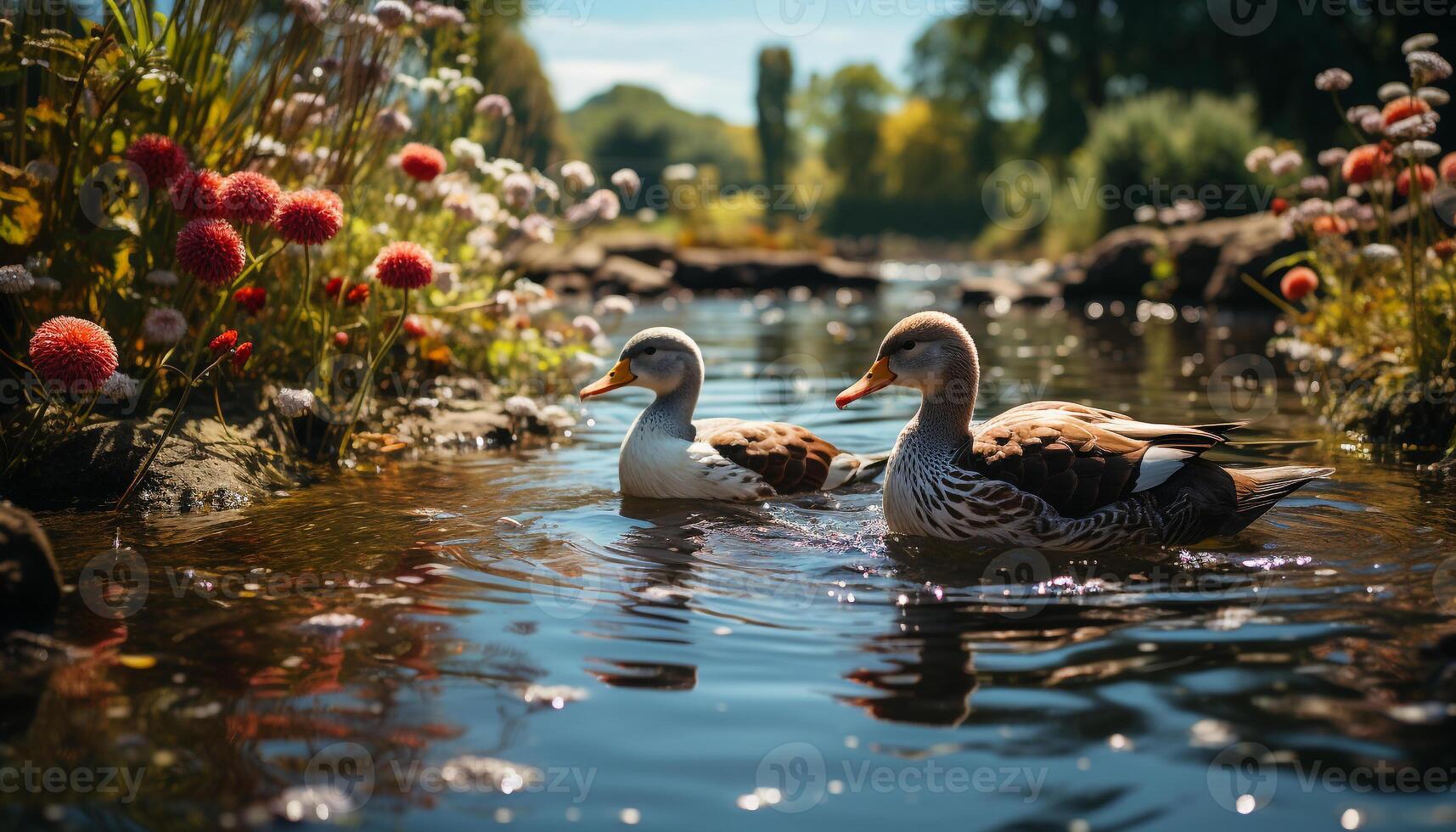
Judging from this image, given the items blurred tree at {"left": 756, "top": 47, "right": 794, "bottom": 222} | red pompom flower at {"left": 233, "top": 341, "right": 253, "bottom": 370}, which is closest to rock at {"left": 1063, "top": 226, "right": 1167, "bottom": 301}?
red pompom flower at {"left": 233, "top": 341, "right": 253, "bottom": 370}

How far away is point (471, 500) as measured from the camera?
7.12 metres

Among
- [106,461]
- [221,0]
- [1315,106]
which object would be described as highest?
[1315,106]

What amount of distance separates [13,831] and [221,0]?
596 centimetres

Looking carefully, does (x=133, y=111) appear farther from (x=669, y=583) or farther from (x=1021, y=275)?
(x=1021, y=275)

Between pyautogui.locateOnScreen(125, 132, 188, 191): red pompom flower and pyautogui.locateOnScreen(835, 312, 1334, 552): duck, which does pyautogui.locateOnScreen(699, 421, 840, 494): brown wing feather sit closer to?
pyautogui.locateOnScreen(835, 312, 1334, 552): duck

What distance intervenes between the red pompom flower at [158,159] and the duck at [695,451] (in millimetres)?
2609

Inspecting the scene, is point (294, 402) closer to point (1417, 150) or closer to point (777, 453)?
point (777, 453)

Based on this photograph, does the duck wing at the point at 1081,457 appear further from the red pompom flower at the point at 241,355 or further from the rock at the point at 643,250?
the rock at the point at 643,250

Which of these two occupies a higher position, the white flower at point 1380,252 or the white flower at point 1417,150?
the white flower at point 1417,150

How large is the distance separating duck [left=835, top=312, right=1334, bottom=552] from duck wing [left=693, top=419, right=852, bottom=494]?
128 cm

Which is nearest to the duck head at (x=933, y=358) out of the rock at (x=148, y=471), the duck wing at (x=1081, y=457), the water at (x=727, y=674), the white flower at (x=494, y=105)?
the duck wing at (x=1081, y=457)

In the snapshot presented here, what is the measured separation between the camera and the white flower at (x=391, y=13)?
790cm

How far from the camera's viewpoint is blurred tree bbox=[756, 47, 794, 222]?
92.2 m

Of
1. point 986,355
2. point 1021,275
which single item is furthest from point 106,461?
point 1021,275
